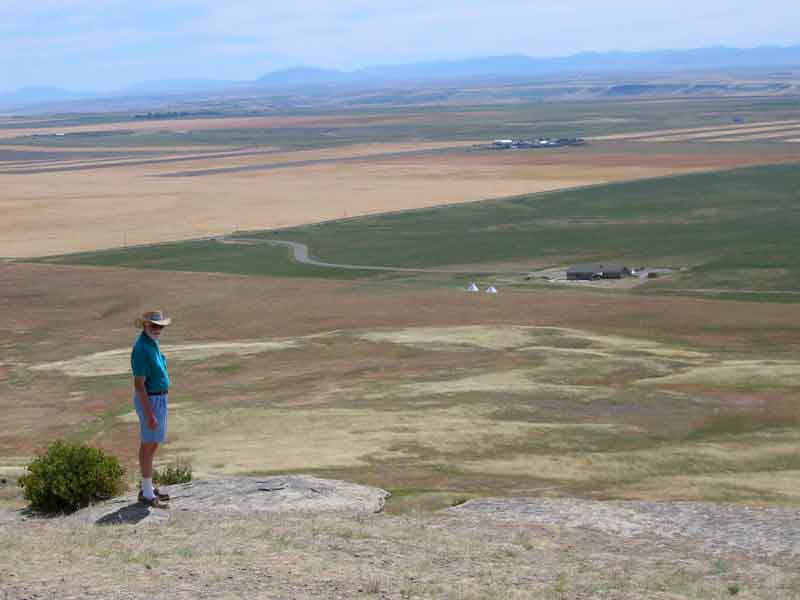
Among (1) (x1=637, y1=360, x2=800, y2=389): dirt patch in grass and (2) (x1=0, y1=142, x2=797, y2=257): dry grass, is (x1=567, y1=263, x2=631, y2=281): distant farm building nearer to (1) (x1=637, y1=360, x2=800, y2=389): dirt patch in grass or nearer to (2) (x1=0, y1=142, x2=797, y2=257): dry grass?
(1) (x1=637, y1=360, x2=800, y2=389): dirt patch in grass

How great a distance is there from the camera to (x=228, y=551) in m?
18.5

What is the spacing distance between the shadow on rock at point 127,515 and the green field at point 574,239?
65.2 metres

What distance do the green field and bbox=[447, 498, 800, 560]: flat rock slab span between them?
6058cm

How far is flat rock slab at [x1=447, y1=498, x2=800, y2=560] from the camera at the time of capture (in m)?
20.7

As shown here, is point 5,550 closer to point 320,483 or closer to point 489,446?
point 320,483

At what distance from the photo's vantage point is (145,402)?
67.5 feet

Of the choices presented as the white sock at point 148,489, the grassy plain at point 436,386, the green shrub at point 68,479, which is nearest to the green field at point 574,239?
the grassy plain at point 436,386

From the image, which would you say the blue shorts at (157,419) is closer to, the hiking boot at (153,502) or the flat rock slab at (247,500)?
the hiking boot at (153,502)

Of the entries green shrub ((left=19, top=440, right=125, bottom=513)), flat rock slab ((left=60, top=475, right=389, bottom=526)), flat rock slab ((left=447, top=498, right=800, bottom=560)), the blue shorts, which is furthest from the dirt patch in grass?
the blue shorts

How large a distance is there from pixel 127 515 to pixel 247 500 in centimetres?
226

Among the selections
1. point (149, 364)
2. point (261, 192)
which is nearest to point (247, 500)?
point (149, 364)

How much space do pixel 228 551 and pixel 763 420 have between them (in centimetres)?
2606

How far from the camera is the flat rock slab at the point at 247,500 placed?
2148cm

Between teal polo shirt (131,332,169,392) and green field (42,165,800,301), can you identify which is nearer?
teal polo shirt (131,332,169,392)
